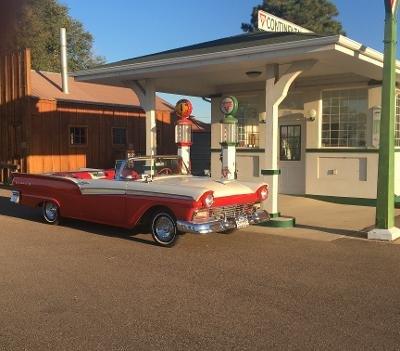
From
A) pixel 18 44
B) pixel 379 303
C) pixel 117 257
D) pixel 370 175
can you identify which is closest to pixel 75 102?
pixel 370 175

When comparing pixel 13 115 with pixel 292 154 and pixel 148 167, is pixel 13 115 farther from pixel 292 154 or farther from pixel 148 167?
pixel 148 167

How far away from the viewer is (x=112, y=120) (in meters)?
22.7

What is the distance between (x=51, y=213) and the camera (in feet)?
32.1

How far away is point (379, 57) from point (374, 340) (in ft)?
24.1

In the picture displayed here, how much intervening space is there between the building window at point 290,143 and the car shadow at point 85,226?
5.97 m

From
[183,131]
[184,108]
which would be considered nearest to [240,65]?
[184,108]

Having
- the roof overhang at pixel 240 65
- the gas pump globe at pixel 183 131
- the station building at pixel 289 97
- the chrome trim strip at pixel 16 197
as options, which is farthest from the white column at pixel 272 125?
the chrome trim strip at pixel 16 197

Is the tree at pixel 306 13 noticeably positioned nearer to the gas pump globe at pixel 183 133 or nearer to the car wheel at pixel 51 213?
the gas pump globe at pixel 183 133

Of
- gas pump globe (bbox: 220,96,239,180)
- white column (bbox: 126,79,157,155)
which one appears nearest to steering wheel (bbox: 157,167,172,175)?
gas pump globe (bbox: 220,96,239,180)

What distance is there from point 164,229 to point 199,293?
261cm

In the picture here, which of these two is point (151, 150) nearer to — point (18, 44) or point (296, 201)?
point (296, 201)

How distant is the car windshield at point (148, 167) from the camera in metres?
8.35

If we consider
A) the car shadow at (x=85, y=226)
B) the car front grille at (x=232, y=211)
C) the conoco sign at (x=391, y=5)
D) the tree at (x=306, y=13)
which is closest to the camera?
the car front grille at (x=232, y=211)

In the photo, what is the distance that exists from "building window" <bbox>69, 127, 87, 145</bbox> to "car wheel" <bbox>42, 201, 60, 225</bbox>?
11.4 meters
